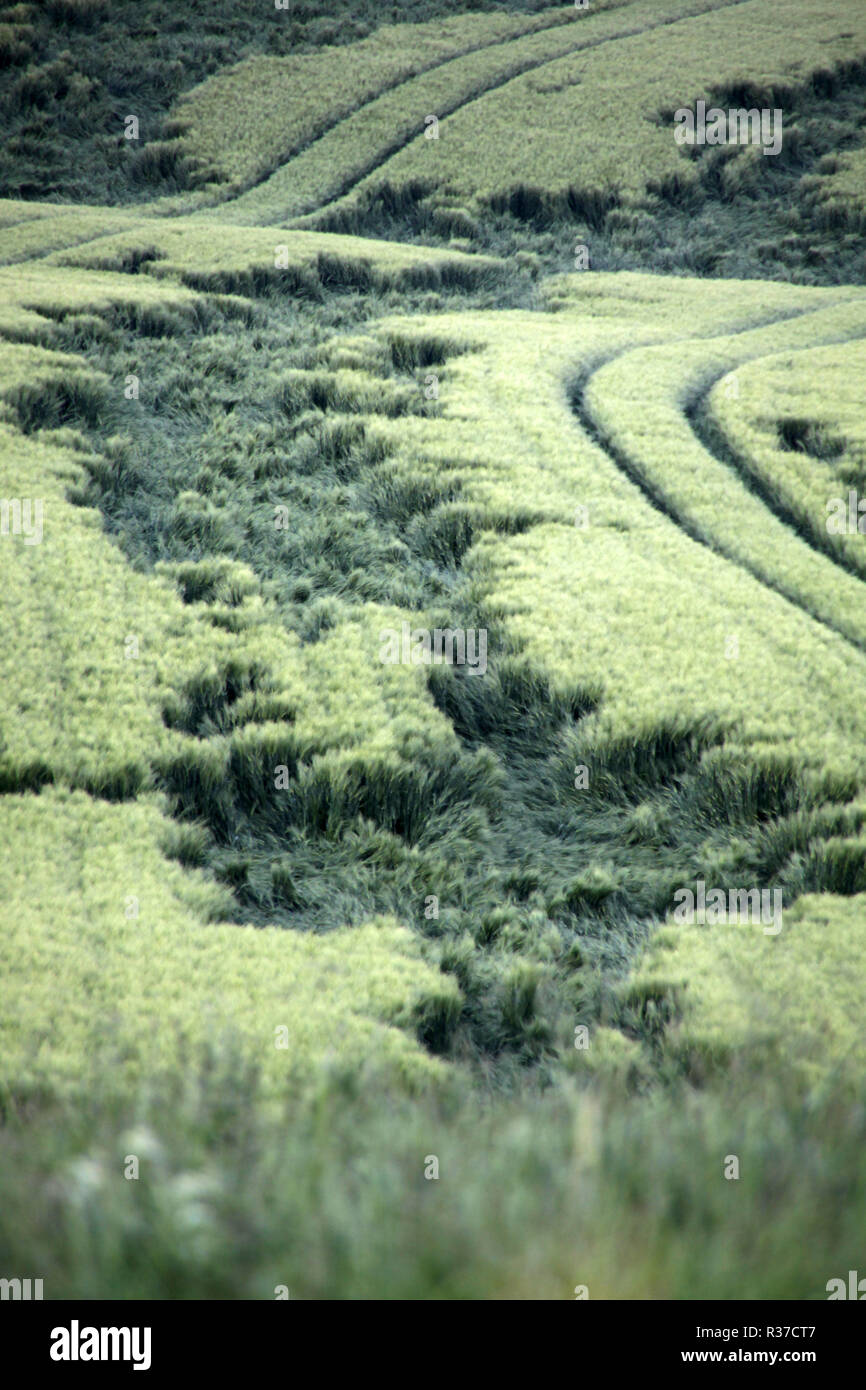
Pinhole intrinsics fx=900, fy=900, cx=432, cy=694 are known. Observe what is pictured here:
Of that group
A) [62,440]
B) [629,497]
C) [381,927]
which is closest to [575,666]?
[381,927]

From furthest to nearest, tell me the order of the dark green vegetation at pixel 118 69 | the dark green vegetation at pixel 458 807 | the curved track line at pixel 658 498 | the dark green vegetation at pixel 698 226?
1. the dark green vegetation at pixel 118 69
2. the dark green vegetation at pixel 698 226
3. the curved track line at pixel 658 498
4. the dark green vegetation at pixel 458 807

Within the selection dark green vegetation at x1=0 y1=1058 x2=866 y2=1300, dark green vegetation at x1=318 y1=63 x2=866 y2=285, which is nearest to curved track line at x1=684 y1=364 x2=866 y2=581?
dark green vegetation at x1=0 y1=1058 x2=866 y2=1300

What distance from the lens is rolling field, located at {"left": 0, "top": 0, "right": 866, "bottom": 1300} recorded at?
186 cm

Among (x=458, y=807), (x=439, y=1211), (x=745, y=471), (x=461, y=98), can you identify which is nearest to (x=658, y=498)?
(x=745, y=471)

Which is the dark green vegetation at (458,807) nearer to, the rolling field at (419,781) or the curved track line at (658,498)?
the rolling field at (419,781)

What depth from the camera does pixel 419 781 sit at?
5.66 m

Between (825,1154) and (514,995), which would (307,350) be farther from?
(825,1154)

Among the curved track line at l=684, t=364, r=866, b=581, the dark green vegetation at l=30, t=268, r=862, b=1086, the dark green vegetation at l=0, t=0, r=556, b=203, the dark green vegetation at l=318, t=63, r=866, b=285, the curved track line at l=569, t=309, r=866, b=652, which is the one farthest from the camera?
the dark green vegetation at l=0, t=0, r=556, b=203

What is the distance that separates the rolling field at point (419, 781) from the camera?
1.86 metres

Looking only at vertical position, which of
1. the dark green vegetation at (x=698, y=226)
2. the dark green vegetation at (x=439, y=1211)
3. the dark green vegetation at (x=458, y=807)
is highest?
the dark green vegetation at (x=698, y=226)

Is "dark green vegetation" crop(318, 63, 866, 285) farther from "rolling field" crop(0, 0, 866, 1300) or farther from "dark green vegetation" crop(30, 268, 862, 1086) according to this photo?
"dark green vegetation" crop(30, 268, 862, 1086)

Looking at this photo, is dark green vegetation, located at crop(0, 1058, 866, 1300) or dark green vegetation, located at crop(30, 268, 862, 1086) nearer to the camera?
dark green vegetation, located at crop(0, 1058, 866, 1300)

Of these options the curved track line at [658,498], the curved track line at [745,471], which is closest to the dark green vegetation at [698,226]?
the curved track line at [658,498]

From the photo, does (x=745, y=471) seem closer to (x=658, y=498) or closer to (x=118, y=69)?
(x=658, y=498)
